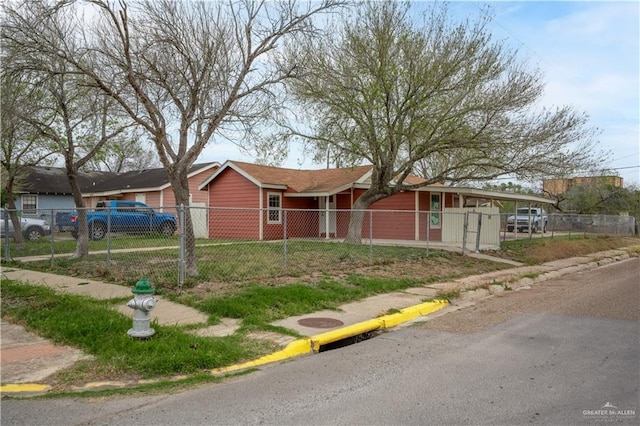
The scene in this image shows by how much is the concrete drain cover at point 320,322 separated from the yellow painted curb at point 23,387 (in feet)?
11.9

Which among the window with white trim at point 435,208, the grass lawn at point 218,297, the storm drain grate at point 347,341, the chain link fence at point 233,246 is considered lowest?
the storm drain grate at point 347,341

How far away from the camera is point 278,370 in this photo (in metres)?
5.43

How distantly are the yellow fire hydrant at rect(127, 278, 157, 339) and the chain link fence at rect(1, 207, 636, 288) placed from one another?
3007 mm

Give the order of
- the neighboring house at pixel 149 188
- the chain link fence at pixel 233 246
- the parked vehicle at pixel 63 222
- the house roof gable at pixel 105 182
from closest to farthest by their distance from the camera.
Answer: the chain link fence at pixel 233 246 → the parked vehicle at pixel 63 222 → the neighboring house at pixel 149 188 → the house roof gable at pixel 105 182

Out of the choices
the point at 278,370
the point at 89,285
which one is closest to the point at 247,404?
the point at 278,370

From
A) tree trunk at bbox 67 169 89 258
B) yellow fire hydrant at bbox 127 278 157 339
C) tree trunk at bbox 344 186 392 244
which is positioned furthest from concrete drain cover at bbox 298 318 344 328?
tree trunk at bbox 344 186 392 244

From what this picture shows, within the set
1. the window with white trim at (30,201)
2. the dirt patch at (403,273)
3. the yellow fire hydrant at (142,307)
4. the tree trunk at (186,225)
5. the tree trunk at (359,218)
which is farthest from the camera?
the window with white trim at (30,201)

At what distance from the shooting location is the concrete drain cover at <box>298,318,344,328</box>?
23.9 ft

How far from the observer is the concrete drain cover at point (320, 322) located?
7.27 m

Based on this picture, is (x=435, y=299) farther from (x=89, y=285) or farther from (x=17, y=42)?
(x=17, y=42)

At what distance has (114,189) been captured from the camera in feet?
103

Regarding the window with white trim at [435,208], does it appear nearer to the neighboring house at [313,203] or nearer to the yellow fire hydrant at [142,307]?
the neighboring house at [313,203]

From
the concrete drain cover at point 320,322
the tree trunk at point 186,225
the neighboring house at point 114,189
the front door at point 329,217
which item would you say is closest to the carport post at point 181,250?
the tree trunk at point 186,225

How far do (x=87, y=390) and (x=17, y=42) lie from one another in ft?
24.1
